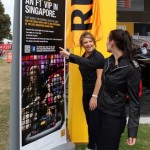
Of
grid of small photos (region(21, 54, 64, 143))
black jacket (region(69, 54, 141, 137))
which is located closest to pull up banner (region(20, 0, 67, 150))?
grid of small photos (region(21, 54, 64, 143))

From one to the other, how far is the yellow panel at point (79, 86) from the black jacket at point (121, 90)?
1.72 metres

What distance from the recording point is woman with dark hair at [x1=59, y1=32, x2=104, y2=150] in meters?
4.51

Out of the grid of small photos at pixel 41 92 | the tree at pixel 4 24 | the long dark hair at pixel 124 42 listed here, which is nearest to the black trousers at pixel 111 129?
the long dark hair at pixel 124 42

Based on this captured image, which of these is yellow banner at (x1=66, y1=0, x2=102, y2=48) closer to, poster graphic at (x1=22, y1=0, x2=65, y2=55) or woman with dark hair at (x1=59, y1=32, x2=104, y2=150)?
woman with dark hair at (x1=59, y1=32, x2=104, y2=150)

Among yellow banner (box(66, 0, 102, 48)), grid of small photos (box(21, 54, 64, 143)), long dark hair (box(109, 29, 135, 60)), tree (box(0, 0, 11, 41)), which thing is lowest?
grid of small photos (box(21, 54, 64, 143))

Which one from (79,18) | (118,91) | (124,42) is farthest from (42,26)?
(79,18)

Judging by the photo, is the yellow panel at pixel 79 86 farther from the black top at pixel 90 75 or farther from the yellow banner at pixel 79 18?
the black top at pixel 90 75

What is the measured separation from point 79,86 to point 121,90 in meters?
1.96

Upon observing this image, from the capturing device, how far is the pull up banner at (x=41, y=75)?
11.5ft

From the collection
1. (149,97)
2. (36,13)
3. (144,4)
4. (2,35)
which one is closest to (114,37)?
(36,13)

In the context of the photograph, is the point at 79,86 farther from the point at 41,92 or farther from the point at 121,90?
the point at 121,90

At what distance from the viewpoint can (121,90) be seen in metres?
3.35

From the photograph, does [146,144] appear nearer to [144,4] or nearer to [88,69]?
[88,69]

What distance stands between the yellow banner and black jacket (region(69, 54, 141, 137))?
153cm
